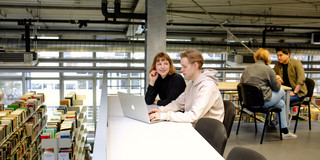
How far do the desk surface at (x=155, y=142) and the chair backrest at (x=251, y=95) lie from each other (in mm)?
1593

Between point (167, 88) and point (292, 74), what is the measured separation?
198 cm

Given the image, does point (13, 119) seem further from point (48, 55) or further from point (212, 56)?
point (212, 56)

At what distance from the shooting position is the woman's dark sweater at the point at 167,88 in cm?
277

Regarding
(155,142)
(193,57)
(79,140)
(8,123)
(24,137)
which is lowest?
(79,140)

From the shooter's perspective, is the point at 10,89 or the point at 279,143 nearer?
the point at 279,143

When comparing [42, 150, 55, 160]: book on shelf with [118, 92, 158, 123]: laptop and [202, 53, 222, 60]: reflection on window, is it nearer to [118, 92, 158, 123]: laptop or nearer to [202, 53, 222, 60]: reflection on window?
[118, 92, 158, 123]: laptop

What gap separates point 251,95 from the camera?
3402 mm

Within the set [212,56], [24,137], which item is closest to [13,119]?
[24,137]

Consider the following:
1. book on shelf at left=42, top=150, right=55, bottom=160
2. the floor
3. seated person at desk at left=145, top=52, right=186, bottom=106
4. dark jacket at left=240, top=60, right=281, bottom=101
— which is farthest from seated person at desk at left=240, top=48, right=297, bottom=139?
book on shelf at left=42, top=150, right=55, bottom=160

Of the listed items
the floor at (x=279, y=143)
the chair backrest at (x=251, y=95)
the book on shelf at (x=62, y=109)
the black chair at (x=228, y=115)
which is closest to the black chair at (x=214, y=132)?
the black chair at (x=228, y=115)

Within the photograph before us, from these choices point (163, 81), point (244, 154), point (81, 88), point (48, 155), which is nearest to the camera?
point (244, 154)

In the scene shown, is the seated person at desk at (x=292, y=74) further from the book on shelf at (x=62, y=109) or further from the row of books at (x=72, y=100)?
the row of books at (x=72, y=100)

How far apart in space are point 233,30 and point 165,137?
10.1m

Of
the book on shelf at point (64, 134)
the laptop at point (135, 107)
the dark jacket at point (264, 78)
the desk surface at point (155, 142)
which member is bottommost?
the book on shelf at point (64, 134)
